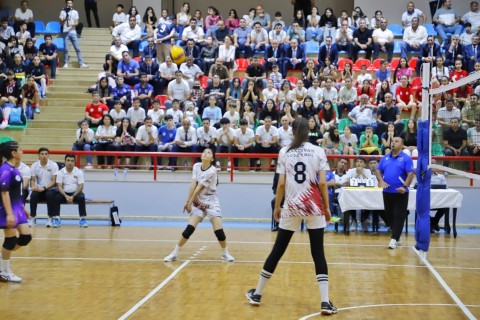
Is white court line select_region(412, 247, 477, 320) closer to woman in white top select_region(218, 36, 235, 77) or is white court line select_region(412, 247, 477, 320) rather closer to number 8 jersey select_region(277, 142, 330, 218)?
number 8 jersey select_region(277, 142, 330, 218)

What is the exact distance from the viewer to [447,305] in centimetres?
920

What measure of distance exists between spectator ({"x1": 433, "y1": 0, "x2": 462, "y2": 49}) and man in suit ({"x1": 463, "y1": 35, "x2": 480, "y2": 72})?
173 centimetres

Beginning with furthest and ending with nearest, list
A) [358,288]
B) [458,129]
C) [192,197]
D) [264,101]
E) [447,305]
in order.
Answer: [264,101]
[458,129]
[192,197]
[358,288]
[447,305]

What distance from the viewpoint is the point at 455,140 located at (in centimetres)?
1521

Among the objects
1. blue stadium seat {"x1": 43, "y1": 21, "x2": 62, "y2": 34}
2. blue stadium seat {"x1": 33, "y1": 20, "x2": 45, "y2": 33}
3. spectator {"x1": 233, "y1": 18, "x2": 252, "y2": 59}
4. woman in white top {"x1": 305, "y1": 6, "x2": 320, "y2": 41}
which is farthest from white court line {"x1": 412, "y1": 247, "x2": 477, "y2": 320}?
blue stadium seat {"x1": 33, "y1": 20, "x2": 45, "y2": 33}

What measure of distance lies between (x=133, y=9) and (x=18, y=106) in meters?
5.75

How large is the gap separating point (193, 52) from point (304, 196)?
16854 mm

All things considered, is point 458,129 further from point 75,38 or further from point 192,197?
point 75,38

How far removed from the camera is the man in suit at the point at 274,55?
78.7 ft

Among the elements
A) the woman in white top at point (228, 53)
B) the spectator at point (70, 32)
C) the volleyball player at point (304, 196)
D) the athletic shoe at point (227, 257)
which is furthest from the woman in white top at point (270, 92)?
the volleyball player at point (304, 196)

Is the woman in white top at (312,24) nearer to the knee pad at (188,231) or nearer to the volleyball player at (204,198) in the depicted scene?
the volleyball player at (204,198)

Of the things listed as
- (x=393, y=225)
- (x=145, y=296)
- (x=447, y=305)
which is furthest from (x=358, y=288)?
(x=393, y=225)

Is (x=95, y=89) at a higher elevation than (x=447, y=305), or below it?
higher

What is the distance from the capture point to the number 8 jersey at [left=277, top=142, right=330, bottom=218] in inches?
340
